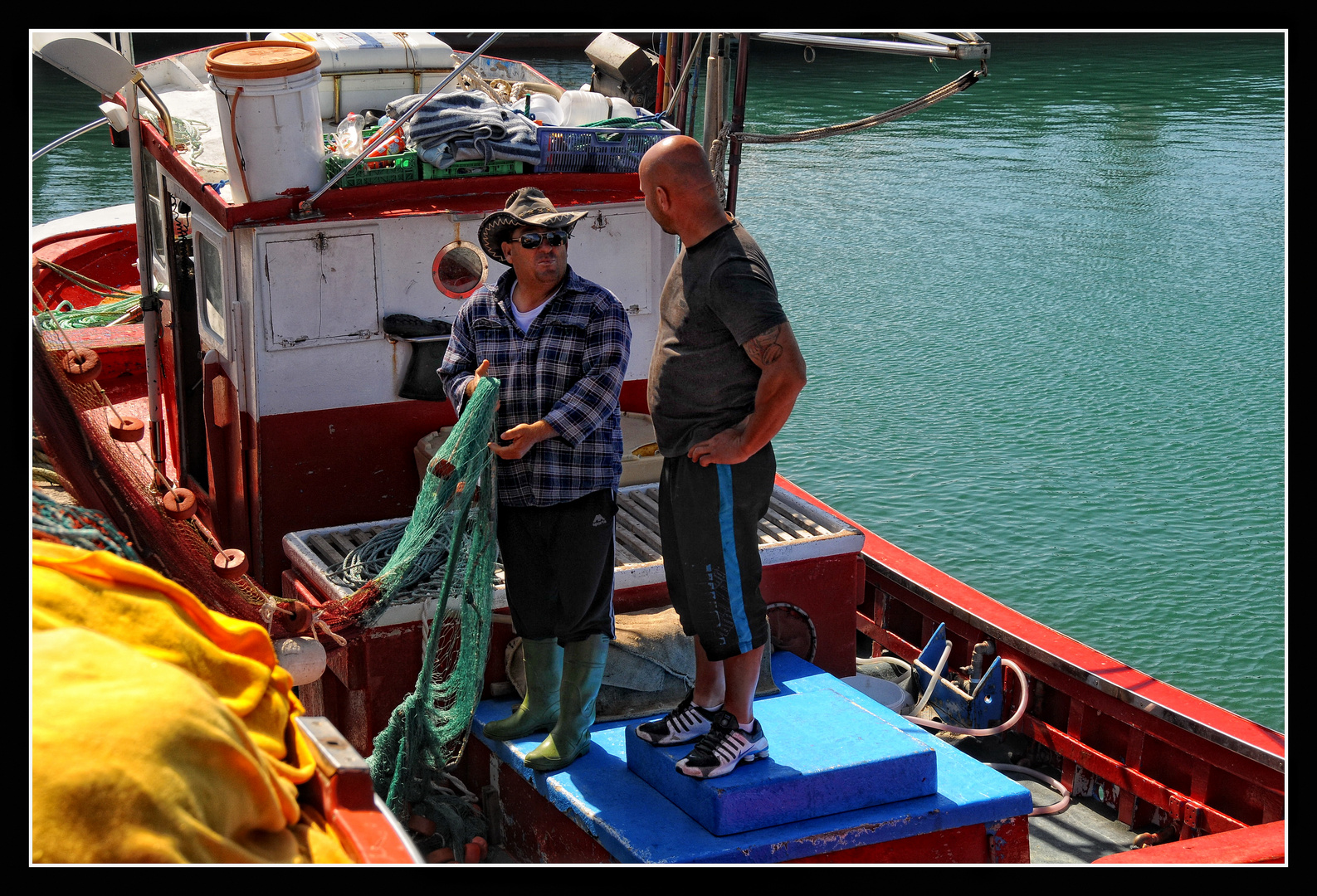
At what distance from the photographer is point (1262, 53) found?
28469 millimetres

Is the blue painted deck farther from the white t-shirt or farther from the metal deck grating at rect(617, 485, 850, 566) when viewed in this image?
the white t-shirt

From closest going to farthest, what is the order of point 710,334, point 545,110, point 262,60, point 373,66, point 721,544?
point 710,334 < point 721,544 < point 262,60 < point 545,110 < point 373,66

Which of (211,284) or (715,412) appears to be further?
(211,284)

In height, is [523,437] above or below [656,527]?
above

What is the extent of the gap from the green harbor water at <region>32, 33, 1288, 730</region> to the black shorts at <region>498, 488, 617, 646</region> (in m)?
1.80

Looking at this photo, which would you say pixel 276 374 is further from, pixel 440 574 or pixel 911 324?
pixel 911 324

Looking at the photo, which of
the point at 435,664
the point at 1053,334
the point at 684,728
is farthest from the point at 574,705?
the point at 1053,334

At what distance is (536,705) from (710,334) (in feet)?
4.76

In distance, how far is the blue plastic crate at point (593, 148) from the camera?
5.15 metres

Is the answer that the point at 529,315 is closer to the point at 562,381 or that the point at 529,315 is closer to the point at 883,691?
the point at 562,381

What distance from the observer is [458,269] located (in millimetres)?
5137

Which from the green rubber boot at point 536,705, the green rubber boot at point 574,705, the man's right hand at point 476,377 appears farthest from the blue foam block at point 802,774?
the man's right hand at point 476,377

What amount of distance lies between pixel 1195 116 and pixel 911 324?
11.6m

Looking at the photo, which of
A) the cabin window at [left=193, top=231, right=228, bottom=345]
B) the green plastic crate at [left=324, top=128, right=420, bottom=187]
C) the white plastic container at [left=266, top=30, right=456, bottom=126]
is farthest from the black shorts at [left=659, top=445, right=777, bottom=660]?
the white plastic container at [left=266, top=30, right=456, bottom=126]
